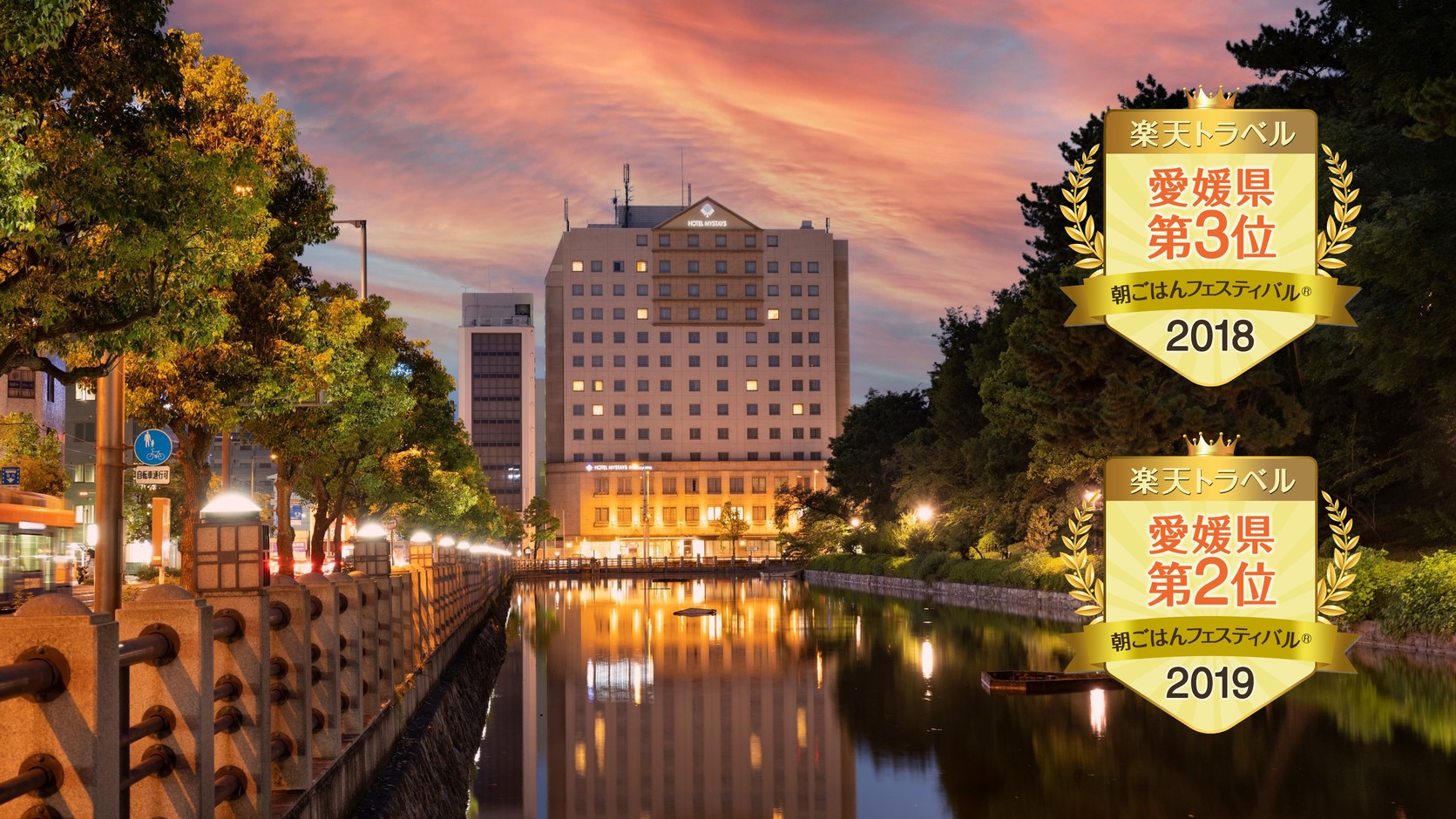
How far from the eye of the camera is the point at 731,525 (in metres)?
→ 161

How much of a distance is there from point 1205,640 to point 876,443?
292 feet

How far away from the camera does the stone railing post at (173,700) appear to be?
7387mm

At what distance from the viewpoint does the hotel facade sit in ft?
560

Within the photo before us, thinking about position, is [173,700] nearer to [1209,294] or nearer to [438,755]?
[1209,294]

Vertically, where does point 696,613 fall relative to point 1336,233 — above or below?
below

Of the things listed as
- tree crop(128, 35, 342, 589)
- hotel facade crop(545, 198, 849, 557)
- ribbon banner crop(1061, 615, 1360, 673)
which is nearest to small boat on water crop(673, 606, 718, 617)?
tree crop(128, 35, 342, 589)

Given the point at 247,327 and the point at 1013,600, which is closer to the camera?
the point at 247,327

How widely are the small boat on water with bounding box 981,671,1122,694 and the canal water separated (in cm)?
38

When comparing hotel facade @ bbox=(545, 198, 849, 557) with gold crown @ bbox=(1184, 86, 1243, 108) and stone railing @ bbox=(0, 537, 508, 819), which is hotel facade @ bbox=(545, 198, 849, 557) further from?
gold crown @ bbox=(1184, 86, 1243, 108)

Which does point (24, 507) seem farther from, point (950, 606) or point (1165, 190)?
point (1165, 190)

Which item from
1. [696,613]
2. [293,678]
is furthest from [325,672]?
[696,613]

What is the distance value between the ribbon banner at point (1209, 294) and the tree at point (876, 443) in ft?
277

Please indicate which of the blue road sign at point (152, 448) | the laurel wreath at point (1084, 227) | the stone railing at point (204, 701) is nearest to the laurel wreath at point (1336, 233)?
the laurel wreath at point (1084, 227)

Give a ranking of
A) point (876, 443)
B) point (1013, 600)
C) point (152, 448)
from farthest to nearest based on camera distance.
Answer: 1. point (876, 443)
2. point (1013, 600)
3. point (152, 448)
